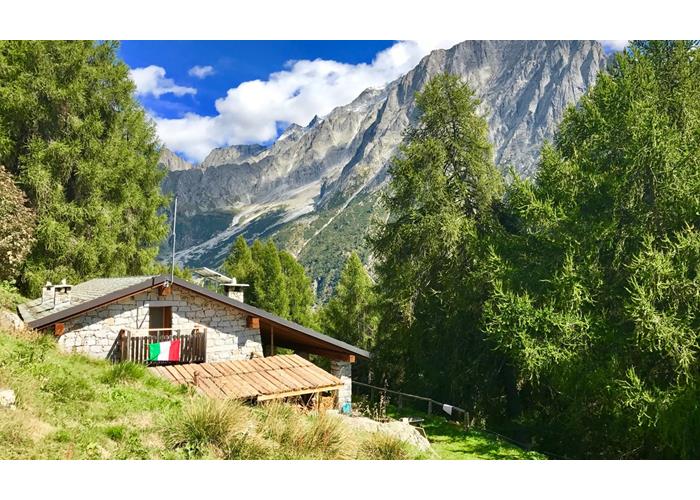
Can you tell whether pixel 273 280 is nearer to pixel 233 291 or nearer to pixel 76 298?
pixel 233 291

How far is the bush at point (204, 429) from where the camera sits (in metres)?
7.16

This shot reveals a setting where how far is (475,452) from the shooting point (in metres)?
14.1

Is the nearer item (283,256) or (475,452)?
(475,452)

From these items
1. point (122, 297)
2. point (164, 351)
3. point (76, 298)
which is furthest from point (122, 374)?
point (76, 298)

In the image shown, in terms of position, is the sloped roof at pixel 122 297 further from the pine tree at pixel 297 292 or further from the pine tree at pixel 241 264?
the pine tree at pixel 297 292

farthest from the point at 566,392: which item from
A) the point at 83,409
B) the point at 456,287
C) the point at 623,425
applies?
the point at 83,409

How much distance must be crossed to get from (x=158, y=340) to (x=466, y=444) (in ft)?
30.6

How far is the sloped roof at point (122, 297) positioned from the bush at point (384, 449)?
725 centimetres

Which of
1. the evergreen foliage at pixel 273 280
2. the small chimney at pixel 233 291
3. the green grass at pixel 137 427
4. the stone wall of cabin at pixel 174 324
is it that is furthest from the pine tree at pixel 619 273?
the evergreen foliage at pixel 273 280

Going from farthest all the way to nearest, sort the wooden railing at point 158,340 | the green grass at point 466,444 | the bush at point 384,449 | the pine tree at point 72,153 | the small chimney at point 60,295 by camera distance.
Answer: the pine tree at point 72,153, the small chimney at point 60,295, the wooden railing at point 158,340, the green grass at point 466,444, the bush at point 384,449

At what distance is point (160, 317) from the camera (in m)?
15.8

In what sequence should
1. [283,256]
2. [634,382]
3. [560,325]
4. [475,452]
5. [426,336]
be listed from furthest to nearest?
[283,256]
[426,336]
[475,452]
[560,325]
[634,382]

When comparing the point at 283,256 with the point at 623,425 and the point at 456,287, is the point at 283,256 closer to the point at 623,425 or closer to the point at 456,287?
the point at 456,287

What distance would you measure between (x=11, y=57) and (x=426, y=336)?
2116 centimetres
